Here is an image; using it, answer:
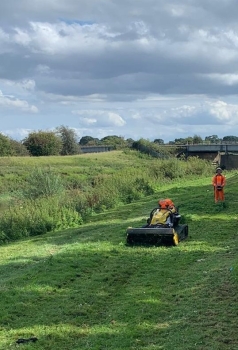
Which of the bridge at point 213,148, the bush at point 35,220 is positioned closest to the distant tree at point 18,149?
the bridge at point 213,148

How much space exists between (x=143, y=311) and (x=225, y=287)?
165 centimetres

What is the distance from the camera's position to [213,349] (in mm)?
7473

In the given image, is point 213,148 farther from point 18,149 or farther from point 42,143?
point 18,149

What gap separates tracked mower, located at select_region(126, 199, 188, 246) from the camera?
1499 centimetres

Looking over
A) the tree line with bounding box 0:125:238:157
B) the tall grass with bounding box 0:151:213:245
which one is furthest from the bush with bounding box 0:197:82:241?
the tree line with bounding box 0:125:238:157

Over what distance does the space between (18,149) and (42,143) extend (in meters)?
4.38

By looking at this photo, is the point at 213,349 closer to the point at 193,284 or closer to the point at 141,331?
the point at 141,331

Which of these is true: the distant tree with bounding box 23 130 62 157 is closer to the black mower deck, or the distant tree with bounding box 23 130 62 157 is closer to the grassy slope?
the grassy slope

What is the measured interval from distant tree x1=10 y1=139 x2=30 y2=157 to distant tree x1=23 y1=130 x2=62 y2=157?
6.29 feet

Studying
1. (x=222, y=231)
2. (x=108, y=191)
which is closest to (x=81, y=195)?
(x=108, y=191)

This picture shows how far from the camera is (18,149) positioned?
251 feet

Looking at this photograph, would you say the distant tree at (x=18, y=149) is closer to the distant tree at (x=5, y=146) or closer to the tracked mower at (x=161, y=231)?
the distant tree at (x=5, y=146)

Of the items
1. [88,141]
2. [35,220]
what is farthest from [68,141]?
[35,220]

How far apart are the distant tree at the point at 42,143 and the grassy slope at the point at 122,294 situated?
62852 mm
